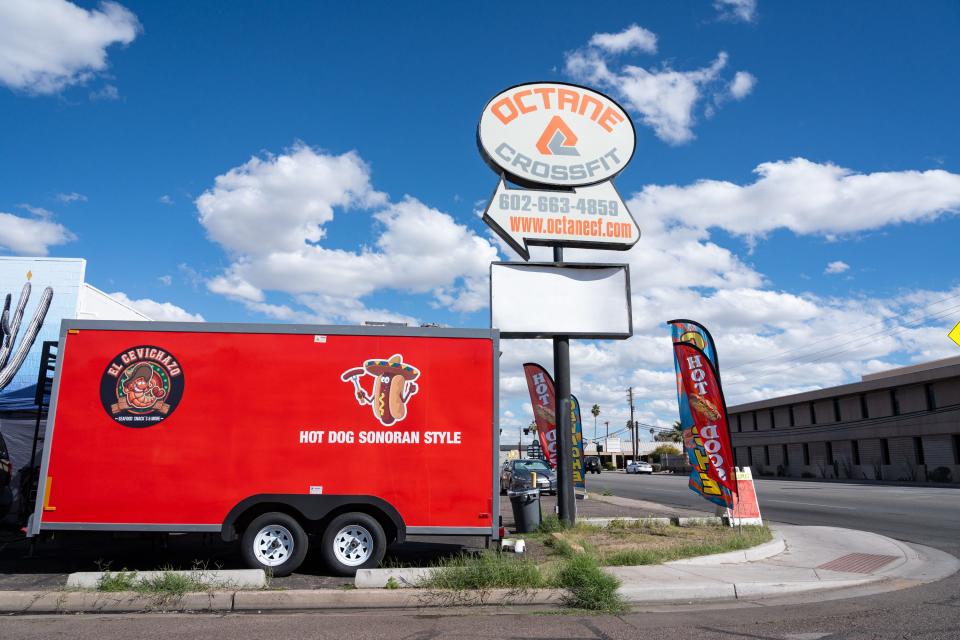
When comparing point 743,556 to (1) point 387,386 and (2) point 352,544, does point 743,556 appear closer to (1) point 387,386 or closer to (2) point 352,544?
(2) point 352,544

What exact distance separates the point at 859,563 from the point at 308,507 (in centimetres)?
802

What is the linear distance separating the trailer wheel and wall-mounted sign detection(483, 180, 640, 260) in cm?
669

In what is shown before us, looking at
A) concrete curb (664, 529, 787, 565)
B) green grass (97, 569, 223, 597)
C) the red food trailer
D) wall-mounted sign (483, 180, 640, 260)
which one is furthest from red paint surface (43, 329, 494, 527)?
wall-mounted sign (483, 180, 640, 260)

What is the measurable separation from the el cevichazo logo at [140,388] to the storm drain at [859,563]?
367 inches

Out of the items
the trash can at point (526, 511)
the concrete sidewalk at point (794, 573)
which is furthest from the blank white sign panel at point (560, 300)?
the concrete sidewalk at point (794, 573)

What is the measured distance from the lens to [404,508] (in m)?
9.01

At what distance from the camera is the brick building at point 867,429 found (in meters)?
40.5

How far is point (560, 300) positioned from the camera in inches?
536

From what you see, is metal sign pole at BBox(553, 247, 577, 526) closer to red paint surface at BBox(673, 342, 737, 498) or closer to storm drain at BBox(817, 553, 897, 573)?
red paint surface at BBox(673, 342, 737, 498)

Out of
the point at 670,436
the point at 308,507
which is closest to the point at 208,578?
the point at 308,507

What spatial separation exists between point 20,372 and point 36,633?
42.6 ft

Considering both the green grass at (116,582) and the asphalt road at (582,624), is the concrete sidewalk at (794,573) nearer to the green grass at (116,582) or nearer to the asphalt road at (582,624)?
the asphalt road at (582,624)

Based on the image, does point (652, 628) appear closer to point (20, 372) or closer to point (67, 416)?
point (67, 416)

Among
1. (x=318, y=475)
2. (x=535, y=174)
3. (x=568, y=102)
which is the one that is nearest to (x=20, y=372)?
(x=318, y=475)
